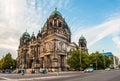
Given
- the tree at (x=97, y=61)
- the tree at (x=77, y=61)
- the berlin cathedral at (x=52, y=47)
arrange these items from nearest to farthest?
the tree at (x=77, y=61)
the berlin cathedral at (x=52, y=47)
the tree at (x=97, y=61)

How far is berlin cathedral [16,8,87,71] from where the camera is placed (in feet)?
330

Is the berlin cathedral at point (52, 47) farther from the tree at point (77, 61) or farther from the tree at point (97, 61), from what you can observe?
the tree at point (97, 61)

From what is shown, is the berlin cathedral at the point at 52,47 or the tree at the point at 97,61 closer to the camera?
the berlin cathedral at the point at 52,47

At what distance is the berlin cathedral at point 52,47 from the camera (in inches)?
3959

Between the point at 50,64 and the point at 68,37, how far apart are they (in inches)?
870

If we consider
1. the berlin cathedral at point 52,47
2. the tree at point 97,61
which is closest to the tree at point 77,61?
the berlin cathedral at point 52,47

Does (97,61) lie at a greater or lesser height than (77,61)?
greater

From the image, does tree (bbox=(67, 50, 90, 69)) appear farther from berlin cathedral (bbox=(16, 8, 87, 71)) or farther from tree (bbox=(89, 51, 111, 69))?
tree (bbox=(89, 51, 111, 69))

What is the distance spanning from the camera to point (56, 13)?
359 ft

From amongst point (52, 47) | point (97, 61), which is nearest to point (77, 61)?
point (52, 47)

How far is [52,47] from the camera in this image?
10075 cm

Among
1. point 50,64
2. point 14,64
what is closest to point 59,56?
point 50,64

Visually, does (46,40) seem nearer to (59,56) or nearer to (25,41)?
(59,56)

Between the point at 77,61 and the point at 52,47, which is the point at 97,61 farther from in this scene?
the point at 52,47
